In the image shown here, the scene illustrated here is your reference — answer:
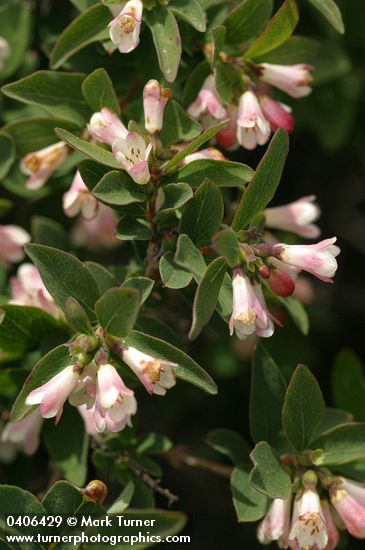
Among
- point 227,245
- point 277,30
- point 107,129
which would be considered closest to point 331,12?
point 277,30

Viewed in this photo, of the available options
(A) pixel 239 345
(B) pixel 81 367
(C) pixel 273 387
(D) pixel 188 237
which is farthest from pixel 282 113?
(A) pixel 239 345

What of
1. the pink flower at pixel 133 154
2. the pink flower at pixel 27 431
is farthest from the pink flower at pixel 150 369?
the pink flower at pixel 27 431

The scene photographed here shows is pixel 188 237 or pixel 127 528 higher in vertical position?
pixel 188 237

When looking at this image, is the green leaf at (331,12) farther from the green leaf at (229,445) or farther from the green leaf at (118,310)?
the green leaf at (229,445)

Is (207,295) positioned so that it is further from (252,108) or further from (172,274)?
(252,108)

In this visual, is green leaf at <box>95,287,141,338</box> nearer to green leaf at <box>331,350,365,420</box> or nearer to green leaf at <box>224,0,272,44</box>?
green leaf at <box>224,0,272,44</box>

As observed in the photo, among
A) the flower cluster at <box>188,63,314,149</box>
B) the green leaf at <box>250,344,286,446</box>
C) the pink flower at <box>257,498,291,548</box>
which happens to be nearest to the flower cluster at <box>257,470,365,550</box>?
the pink flower at <box>257,498,291,548</box>

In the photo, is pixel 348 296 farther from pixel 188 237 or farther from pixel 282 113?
pixel 188 237
